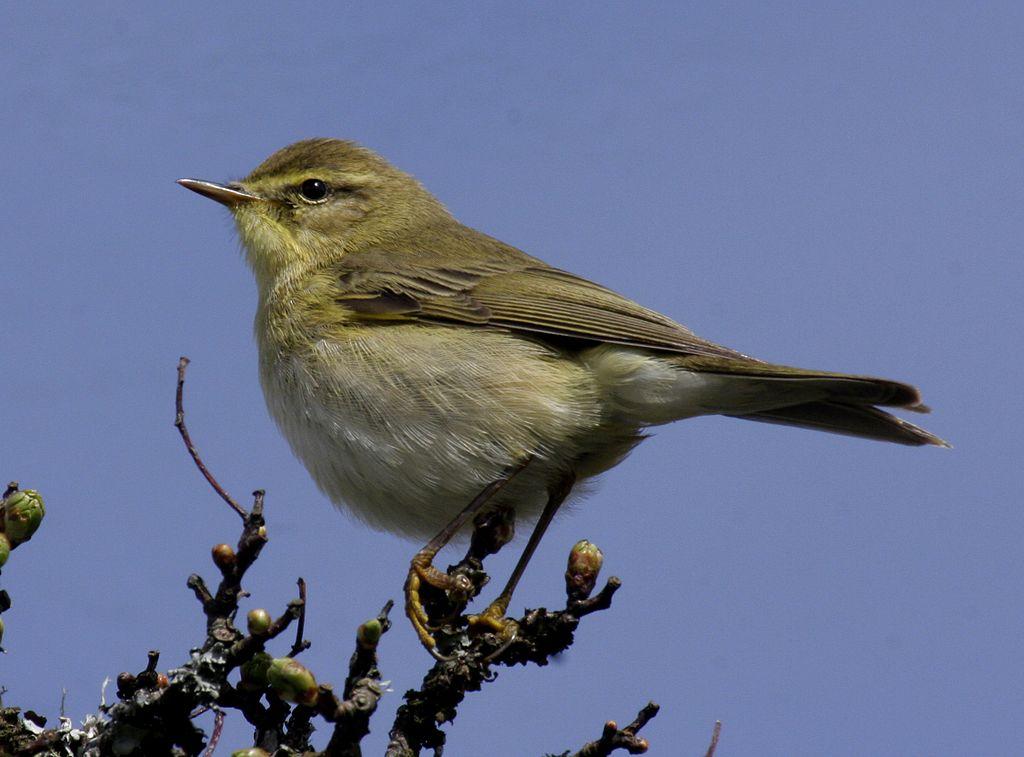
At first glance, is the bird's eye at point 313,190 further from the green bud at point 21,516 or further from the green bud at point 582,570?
the green bud at point 21,516

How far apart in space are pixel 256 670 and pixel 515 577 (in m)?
1.96

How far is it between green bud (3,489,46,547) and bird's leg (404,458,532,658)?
4.27ft

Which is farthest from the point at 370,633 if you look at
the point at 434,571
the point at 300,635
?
the point at 434,571

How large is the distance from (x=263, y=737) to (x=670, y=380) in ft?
8.92

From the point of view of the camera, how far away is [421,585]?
470 centimetres

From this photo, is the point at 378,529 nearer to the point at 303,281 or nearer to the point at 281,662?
the point at 303,281

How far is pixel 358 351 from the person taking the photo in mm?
5395

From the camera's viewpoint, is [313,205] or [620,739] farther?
[313,205]

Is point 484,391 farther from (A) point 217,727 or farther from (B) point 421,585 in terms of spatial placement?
(A) point 217,727

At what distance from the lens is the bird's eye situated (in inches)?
262

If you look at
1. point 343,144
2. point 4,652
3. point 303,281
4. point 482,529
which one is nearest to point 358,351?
point 303,281

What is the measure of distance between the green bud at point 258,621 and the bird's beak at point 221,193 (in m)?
3.82

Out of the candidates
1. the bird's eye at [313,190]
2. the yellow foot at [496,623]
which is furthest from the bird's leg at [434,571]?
the bird's eye at [313,190]

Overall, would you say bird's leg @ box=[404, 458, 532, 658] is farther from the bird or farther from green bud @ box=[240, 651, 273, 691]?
green bud @ box=[240, 651, 273, 691]
